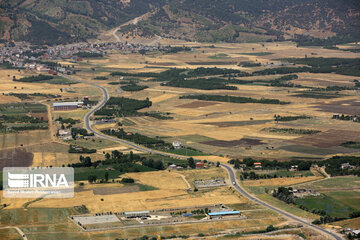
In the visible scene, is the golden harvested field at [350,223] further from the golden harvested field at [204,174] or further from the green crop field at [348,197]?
the golden harvested field at [204,174]

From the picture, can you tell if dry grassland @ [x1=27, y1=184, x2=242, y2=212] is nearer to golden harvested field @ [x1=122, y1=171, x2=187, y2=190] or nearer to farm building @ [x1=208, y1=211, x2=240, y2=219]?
golden harvested field @ [x1=122, y1=171, x2=187, y2=190]

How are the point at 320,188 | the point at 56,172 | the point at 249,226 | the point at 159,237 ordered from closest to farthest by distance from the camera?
the point at 159,237 < the point at 249,226 < the point at 320,188 < the point at 56,172

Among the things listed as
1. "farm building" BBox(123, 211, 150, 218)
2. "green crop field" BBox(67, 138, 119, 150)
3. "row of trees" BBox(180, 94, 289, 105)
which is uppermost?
"row of trees" BBox(180, 94, 289, 105)

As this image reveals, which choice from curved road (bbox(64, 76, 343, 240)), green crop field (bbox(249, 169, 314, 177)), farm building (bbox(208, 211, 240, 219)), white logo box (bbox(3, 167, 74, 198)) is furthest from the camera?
green crop field (bbox(249, 169, 314, 177))

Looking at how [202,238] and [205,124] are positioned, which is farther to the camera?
[205,124]

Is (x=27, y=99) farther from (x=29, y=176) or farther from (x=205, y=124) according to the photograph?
(x=29, y=176)

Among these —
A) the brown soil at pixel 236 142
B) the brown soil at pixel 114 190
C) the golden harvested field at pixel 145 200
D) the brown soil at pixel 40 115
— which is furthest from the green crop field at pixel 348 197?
the brown soil at pixel 40 115

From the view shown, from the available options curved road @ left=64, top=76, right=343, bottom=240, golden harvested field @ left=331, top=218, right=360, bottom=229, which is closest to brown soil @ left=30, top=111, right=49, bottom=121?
curved road @ left=64, top=76, right=343, bottom=240

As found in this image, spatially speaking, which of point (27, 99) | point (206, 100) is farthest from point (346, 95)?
point (27, 99)
